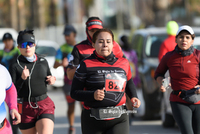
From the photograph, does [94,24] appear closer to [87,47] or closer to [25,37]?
[87,47]

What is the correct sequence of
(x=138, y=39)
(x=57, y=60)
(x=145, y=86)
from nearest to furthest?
(x=57, y=60)
(x=145, y=86)
(x=138, y=39)

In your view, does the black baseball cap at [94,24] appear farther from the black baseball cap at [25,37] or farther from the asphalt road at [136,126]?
the asphalt road at [136,126]

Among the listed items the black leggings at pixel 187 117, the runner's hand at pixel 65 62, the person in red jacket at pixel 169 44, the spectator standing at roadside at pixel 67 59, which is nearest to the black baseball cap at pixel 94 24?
the black leggings at pixel 187 117

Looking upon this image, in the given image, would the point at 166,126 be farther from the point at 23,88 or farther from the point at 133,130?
the point at 23,88

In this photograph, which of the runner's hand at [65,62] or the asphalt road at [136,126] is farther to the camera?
the asphalt road at [136,126]

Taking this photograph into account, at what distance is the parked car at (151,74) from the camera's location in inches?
357

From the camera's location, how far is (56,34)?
37.5 metres

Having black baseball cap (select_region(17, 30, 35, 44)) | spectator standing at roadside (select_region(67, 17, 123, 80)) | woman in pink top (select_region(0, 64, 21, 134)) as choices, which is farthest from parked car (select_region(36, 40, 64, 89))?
woman in pink top (select_region(0, 64, 21, 134))

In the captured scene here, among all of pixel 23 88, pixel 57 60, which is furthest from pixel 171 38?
pixel 23 88

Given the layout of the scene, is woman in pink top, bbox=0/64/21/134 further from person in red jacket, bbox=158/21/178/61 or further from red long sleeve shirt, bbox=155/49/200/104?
person in red jacket, bbox=158/21/178/61

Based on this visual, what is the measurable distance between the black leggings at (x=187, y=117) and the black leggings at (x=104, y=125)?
1086 millimetres

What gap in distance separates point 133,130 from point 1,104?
195 inches

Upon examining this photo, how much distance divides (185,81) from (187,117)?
0.48 metres

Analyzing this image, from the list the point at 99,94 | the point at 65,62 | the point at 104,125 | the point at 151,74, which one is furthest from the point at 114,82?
the point at 151,74
